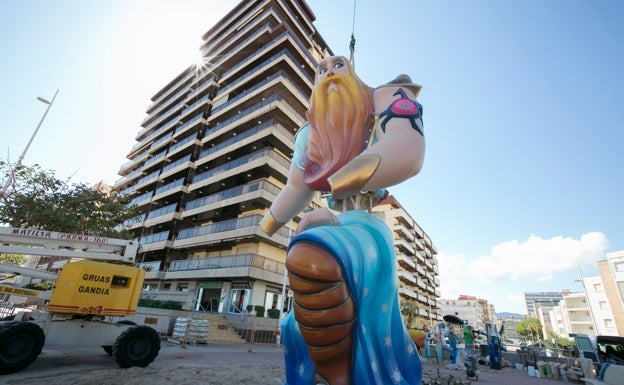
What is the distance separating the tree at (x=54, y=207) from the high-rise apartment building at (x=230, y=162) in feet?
26.9

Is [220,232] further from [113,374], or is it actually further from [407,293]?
[407,293]

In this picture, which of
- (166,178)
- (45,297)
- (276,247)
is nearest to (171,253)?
(166,178)

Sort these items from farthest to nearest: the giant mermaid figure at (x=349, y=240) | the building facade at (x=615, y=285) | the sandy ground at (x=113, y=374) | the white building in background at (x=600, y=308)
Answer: the white building in background at (x=600, y=308) < the building facade at (x=615, y=285) < the sandy ground at (x=113, y=374) < the giant mermaid figure at (x=349, y=240)

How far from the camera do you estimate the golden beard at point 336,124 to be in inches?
161

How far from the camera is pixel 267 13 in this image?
29.8 metres

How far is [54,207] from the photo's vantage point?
13.3 metres

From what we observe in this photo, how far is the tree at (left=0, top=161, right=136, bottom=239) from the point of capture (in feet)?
41.6

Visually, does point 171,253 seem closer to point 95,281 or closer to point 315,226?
point 95,281

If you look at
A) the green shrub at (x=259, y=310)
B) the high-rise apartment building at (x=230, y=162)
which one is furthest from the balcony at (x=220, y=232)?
the green shrub at (x=259, y=310)

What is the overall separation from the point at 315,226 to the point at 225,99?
31.7 m

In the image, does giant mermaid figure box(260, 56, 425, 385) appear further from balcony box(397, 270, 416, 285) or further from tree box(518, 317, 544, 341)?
tree box(518, 317, 544, 341)

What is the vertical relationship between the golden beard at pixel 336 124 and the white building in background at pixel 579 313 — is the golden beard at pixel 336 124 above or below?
below

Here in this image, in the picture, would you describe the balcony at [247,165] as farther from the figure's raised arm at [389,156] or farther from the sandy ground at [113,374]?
the figure's raised arm at [389,156]

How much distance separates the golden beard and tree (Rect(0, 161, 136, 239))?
1309 centimetres
